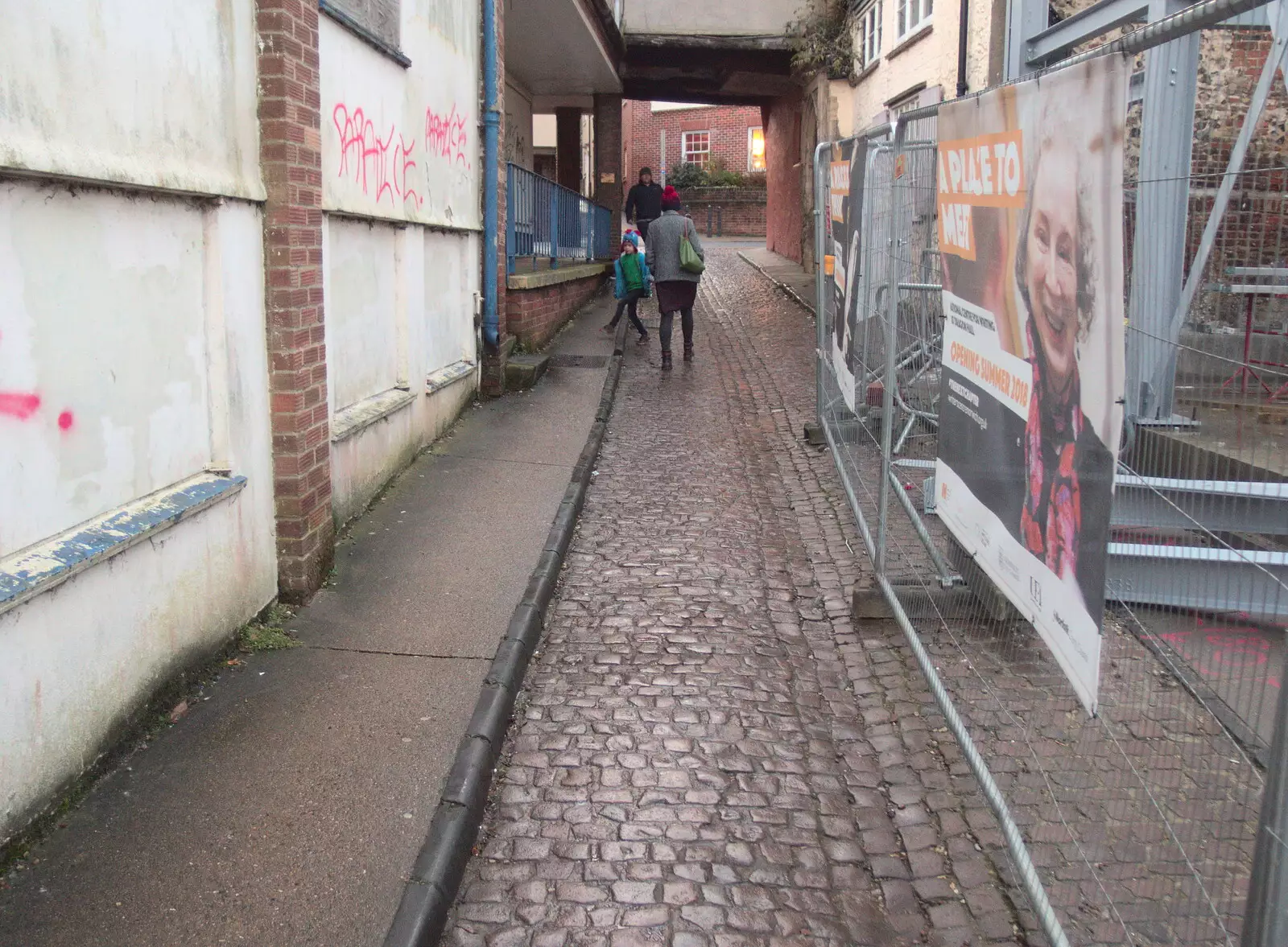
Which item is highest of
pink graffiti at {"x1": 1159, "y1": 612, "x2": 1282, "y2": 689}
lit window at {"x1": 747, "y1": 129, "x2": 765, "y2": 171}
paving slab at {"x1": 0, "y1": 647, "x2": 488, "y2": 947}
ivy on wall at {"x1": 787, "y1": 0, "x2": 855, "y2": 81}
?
lit window at {"x1": 747, "y1": 129, "x2": 765, "y2": 171}

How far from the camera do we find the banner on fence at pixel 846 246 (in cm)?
606

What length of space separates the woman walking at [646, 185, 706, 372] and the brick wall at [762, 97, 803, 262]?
34.9ft

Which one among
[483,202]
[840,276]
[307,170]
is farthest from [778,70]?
[307,170]

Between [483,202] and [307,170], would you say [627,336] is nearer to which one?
[483,202]

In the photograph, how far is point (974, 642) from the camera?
175 inches

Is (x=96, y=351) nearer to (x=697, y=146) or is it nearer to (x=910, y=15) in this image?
(x=910, y=15)

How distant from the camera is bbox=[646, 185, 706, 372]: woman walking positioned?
1216 cm

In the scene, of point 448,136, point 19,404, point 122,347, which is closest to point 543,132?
point 448,136

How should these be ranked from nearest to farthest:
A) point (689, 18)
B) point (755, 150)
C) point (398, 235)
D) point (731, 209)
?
1. point (398, 235)
2. point (689, 18)
3. point (731, 209)
4. point (755, 150)

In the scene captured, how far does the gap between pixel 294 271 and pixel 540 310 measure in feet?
24.7

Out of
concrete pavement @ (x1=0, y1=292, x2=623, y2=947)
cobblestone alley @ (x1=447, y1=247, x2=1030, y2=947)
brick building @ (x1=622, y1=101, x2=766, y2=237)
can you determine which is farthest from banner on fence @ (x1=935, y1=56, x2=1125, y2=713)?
brick building @ (x1=622, y1=101, x2=766, y2=237)

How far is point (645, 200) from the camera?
17312 mm

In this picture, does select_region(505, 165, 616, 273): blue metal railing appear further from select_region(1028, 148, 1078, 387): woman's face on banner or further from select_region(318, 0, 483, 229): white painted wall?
select_region(1028, 148, 1078, 387): woman's face on banner

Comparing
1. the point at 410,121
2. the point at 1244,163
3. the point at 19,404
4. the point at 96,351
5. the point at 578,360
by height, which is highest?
the point at 410,121
